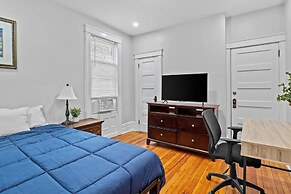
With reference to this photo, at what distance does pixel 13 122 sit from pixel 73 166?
1410 millimetres

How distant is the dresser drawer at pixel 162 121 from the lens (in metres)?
3.37

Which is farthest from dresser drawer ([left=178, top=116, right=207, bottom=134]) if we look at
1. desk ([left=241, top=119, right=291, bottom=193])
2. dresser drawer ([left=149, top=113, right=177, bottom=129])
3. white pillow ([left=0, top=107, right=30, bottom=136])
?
white pillow ([left=0, top=107, right=30, bottom=136])

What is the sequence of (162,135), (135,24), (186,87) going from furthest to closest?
(135,24) < (162,135) < (186,87)

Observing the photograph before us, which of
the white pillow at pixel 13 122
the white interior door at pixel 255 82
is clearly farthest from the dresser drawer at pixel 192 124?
the white pillow at pixel 13 122

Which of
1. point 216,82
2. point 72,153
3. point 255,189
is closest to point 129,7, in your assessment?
point 216,82

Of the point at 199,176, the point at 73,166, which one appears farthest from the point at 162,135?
the point at 73,166

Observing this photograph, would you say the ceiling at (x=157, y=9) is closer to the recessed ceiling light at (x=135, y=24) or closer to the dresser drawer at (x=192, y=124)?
the recessed ceiling light at (x=135, y=24)

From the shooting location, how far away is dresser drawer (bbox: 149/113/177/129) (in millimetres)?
3365

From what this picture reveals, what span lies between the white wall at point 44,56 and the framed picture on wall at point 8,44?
0.07m

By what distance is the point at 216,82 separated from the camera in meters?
3.47

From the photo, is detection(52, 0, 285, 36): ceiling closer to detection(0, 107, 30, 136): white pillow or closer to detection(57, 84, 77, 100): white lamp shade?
detection(57, 84, 77, 100): white lamp shade

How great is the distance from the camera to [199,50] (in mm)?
3682

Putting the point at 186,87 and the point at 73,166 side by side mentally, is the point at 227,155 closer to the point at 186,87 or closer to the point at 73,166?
the point at 73,166

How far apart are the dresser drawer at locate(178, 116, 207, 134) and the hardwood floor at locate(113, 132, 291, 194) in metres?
0.50
